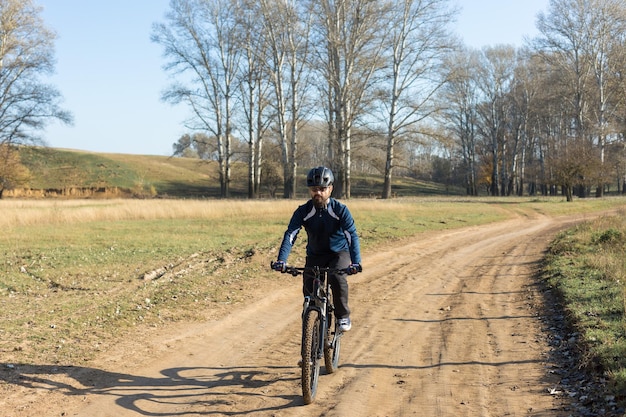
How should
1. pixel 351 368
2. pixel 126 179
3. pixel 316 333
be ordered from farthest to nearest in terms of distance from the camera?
pixel 126 179 < pixel 351 368 < pixel 316 333

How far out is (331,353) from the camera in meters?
5.98

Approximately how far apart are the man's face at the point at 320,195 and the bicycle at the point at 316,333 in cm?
69

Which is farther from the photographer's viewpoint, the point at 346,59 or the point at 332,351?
the point at 346,59

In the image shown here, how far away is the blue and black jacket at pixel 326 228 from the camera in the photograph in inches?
227

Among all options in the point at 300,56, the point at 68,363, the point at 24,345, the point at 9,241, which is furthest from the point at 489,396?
the point at 300,56

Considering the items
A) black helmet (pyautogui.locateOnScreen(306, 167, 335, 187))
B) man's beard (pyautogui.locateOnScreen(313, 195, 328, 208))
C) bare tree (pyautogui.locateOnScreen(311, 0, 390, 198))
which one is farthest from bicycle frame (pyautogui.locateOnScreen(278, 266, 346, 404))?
bare tree (pyautogui.locateOnScreen(311, 0, 390, 198))

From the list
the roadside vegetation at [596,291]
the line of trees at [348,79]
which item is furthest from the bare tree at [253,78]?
the roadside vegetation at [596,291]

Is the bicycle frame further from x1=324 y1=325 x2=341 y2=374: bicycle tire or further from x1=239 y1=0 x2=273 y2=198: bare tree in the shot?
x1=239 y1=0 x2=273 y2=198: bare tree

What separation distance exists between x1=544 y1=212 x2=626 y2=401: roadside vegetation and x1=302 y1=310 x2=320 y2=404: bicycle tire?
2.82 metres

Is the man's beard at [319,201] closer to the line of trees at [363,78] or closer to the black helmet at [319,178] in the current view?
the black helmet at [319,178]

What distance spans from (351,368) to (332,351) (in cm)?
36

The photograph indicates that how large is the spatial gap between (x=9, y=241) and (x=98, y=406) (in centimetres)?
1320

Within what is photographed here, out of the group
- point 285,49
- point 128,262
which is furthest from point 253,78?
point 128,262

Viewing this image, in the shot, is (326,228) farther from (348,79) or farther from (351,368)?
(348,79)
